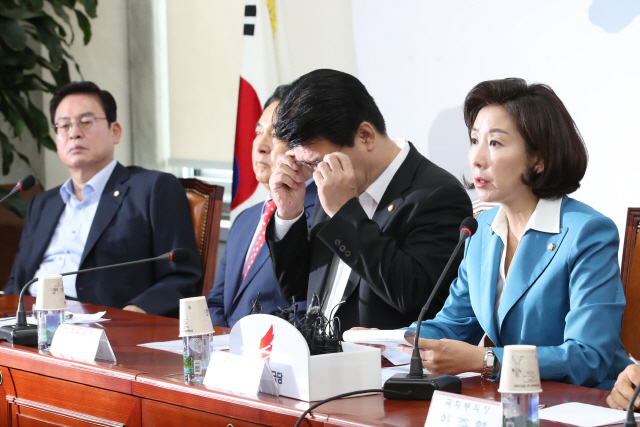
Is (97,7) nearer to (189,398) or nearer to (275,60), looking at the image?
(275,60)

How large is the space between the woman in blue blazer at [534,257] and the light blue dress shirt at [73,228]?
6.07ft

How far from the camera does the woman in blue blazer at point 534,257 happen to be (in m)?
1.50

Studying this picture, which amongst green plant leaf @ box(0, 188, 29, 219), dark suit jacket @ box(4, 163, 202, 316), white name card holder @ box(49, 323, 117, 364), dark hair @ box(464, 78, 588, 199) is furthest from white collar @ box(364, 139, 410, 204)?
green plant leaf @ box(0, 188, 29, 219)

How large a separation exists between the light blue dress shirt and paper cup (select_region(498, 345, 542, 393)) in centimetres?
242

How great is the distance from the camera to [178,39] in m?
4.40

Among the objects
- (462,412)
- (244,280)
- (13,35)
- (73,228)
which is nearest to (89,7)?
(13,35)

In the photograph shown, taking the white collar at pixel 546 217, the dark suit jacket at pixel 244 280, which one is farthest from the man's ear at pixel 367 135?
the white collar at pixel 546 217

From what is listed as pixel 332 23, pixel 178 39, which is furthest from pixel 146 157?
pixel 332 23

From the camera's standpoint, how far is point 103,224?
3.04 metres

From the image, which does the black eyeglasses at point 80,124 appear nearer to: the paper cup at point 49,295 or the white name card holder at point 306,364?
the paper cup at point 49,295

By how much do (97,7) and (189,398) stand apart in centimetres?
365

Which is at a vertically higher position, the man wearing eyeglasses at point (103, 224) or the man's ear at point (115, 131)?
the man's ear at point (115, 131)

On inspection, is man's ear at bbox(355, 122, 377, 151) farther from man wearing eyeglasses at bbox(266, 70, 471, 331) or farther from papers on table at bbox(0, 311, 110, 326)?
papers on table at bbox(0, 311, 110, 326)

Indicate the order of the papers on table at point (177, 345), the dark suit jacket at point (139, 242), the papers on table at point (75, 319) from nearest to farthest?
the papers on table at point (177, 345)
the papers on table at point (75, 319)
the dark suit jacket at point (139, 242)
